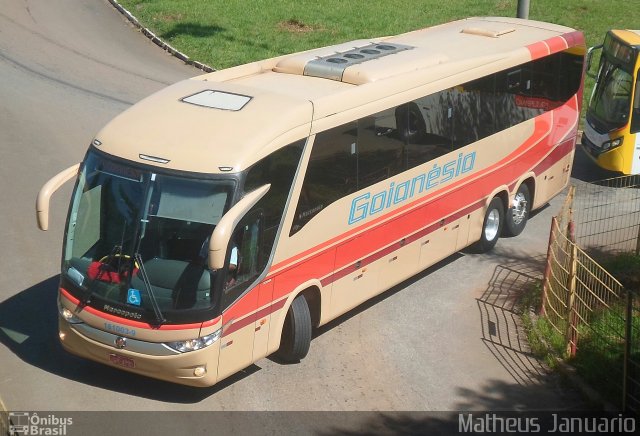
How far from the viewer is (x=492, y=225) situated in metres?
15.5

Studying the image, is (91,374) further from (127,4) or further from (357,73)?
(127,4)

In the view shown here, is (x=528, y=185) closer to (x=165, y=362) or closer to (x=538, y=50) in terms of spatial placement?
(x=538, y=50)

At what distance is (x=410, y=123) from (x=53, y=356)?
554 centimetres

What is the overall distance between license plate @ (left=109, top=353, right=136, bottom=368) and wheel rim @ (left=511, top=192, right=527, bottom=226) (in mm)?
7924

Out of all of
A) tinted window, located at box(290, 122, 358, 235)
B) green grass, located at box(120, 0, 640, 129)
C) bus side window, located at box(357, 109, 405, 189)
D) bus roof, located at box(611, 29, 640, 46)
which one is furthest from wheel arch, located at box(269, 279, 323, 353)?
green grass, located at box(120, 0, 640, 129)

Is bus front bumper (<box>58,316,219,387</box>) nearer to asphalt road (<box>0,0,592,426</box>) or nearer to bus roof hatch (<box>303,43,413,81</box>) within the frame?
asphalt road (<box>0,0,592,426</box>)

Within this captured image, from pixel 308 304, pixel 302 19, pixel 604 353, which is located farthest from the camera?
pixel 302 19

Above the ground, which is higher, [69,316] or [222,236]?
[222,236]

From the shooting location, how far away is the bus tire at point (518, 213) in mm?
15846

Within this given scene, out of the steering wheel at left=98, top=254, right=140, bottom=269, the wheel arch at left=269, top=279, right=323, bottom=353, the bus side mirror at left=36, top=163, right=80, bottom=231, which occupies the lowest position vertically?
the wheel arch at left=269, top=279, right=323, bottom=353

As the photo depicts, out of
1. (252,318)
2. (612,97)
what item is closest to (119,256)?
(252,318)

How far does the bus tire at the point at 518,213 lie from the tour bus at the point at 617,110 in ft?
10.9

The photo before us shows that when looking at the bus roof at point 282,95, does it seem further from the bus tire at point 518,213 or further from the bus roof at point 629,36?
the bus roof at point 629,36

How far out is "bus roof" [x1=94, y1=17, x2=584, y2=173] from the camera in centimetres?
1014
